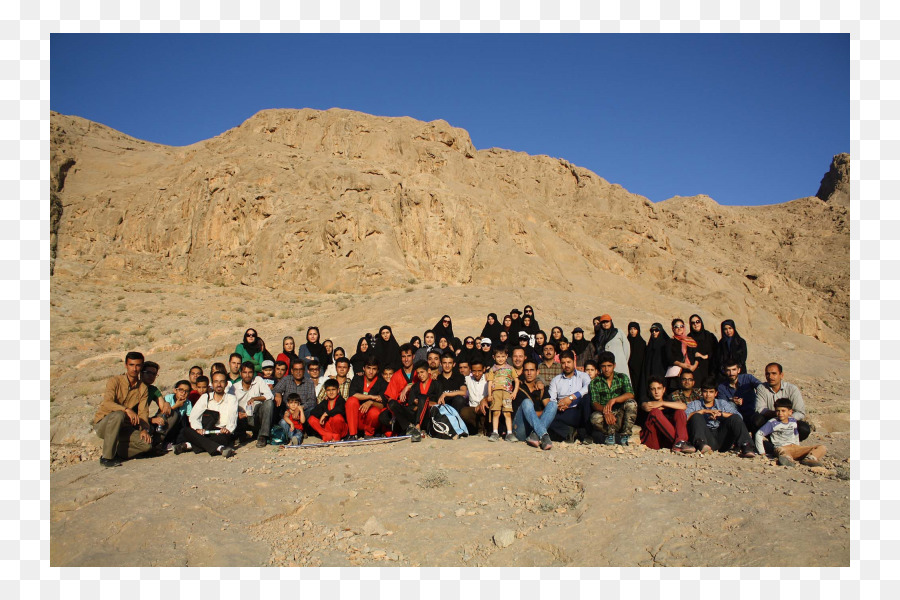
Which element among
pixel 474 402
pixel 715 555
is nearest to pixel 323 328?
pixel 474 402

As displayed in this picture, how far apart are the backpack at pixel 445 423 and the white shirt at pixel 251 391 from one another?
93.7 inches

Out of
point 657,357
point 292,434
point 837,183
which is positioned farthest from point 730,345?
point 837,183

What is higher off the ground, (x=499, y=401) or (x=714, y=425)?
(x=499, y=401)

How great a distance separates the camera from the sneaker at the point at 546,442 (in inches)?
265

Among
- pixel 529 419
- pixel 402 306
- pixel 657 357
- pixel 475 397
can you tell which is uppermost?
pixel 402 306

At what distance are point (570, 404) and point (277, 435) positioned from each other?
406cm

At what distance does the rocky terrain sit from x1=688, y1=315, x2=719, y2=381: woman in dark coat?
5.39 ft

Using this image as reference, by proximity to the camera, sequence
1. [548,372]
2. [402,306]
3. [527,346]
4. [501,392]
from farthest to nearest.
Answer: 1. [402,306]
2. [527,346]
3. [548,372]
4. [501,392]

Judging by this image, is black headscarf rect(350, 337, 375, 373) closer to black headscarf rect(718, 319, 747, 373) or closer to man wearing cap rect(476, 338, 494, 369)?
man wearing cap rect(476, 338, 494, 369)

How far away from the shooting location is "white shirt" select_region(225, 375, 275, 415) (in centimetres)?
782

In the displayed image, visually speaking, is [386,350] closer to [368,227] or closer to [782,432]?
[782,432]

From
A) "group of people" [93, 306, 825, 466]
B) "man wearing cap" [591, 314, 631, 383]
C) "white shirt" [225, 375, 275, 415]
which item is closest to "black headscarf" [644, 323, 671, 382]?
"group of people" [93, 306, 825, 466]

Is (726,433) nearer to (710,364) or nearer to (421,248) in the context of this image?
(710,364)

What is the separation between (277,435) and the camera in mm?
7727
